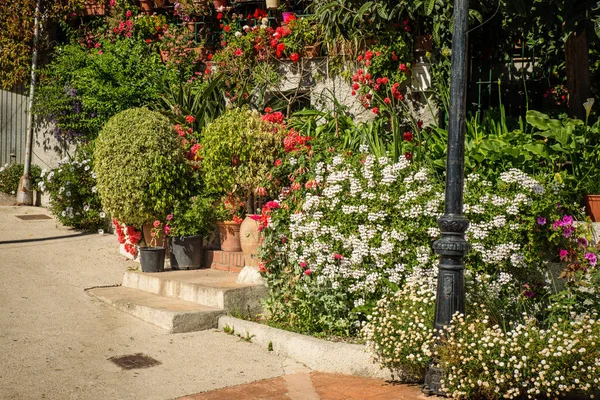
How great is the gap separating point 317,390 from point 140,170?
379 centimetres

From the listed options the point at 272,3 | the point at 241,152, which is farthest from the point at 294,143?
the point at 272,3

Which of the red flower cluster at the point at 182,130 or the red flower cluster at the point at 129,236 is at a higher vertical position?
the red flower cluster at the point at 182,130

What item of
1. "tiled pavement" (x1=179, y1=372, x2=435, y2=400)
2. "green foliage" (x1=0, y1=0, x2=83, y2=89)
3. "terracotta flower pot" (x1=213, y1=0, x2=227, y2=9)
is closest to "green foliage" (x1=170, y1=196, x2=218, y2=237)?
"tiled pavement" (x1=179, y1=372, x2=435, y2=400)

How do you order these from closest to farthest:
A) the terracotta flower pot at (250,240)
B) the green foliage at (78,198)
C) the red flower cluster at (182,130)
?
the terracotta flower pot at (250,240)
the red flower cluster at (182,130)
the green foliage at (78,198)

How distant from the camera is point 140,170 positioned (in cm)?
859

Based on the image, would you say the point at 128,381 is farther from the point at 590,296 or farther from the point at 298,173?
the point at 590,296

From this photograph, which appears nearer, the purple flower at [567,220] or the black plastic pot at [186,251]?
the purple flower at [567,220]

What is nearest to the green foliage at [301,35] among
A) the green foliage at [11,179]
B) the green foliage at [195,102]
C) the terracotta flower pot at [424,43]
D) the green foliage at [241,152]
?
the green foliage at [195,102]

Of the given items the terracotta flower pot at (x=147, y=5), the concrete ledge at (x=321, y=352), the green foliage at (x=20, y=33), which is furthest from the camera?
the green foliage at (x=20, y=33)

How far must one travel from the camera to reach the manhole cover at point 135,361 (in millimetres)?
6207

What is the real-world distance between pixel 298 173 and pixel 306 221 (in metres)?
0.66

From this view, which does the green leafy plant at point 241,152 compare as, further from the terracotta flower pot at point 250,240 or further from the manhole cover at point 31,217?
the manhole cover at point 31,217

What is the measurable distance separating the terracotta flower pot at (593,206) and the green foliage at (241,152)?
3118 mm

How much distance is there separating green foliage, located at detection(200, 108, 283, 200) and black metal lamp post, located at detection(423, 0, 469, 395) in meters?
2.87
